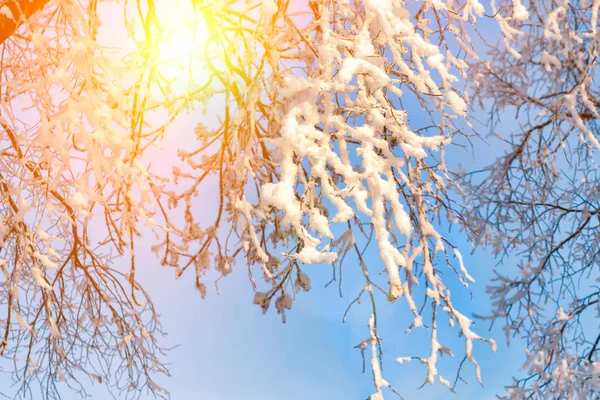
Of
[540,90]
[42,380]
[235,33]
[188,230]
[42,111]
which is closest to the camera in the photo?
[42,111]

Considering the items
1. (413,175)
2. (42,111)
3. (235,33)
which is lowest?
(413,175)

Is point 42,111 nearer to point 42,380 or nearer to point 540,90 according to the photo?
point 42,380

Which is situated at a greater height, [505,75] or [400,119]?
[505,75]

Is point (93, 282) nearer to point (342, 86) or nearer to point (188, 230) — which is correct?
point (188, 230)

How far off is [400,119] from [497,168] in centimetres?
495

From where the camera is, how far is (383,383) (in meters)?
2.39

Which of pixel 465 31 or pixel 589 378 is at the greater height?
pixel 465 31

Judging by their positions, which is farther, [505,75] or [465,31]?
[505,75]

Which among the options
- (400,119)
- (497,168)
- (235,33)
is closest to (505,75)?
(497,168)

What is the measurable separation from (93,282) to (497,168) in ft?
15.9

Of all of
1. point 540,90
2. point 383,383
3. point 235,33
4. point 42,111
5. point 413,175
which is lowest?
point 383,383

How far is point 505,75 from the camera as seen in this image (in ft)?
22.5

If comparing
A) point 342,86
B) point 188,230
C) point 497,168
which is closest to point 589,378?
point 497,168

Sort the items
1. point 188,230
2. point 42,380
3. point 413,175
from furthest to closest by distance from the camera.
A: point 42,380 < point 188,230 < point 413,175
